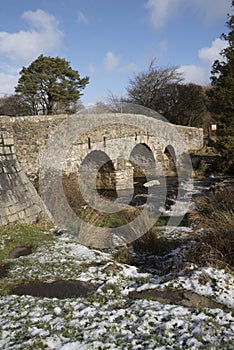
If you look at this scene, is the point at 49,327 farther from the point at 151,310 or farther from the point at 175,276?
the point at 175,276

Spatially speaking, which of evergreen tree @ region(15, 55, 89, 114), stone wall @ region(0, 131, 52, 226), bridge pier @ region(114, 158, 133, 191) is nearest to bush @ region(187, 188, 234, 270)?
stone wall @ region(0, 131, 52, 226)

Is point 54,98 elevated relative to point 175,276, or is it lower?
elevated

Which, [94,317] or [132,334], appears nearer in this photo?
[132,334]

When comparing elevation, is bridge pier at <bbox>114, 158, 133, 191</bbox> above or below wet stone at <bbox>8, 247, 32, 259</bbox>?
above

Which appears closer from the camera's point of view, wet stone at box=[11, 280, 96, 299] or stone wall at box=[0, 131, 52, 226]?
wet stone at box=[11, 280, 96, 299]

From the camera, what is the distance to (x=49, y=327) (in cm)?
240

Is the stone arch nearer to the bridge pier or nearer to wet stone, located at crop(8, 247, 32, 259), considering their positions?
the bridge pier

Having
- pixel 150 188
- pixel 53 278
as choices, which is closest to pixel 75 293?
pixel 53 278

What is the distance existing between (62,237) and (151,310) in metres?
2.67

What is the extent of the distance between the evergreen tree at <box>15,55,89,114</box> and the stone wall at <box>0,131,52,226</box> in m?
14.7

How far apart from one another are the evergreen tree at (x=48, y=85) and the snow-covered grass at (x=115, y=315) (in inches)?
694

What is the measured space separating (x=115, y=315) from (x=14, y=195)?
3518 millimetres

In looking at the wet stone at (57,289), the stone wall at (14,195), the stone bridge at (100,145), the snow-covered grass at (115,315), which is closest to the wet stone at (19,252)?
the snow-covered grass at (115,315)

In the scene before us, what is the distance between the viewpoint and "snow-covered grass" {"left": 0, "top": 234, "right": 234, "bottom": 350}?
7.23ft
